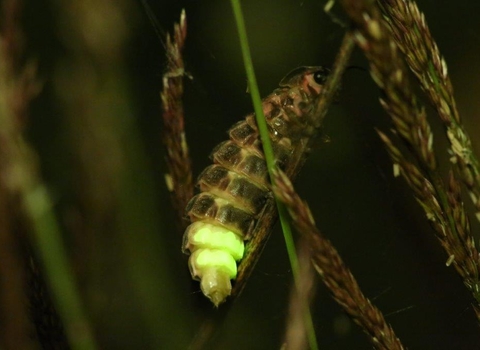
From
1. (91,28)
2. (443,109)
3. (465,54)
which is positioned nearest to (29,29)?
(91,28)

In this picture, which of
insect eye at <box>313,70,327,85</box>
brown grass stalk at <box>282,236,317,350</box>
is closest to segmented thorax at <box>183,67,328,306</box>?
insect eye at <box>313,70,327,85</box>

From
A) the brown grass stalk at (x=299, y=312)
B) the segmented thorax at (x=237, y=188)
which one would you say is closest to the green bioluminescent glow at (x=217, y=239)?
the segmented thorax at (x=237, y=188)

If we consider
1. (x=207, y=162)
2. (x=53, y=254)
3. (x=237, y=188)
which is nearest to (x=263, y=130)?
(x=237, y=188)

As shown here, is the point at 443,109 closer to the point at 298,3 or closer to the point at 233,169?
the point at 233,169

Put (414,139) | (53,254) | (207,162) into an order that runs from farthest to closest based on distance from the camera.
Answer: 1. (207,162)
2. (53,254)
3. (414,139)

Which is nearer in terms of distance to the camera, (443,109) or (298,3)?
(443,109)

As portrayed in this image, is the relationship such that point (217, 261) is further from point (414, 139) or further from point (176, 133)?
point (414, 139)
